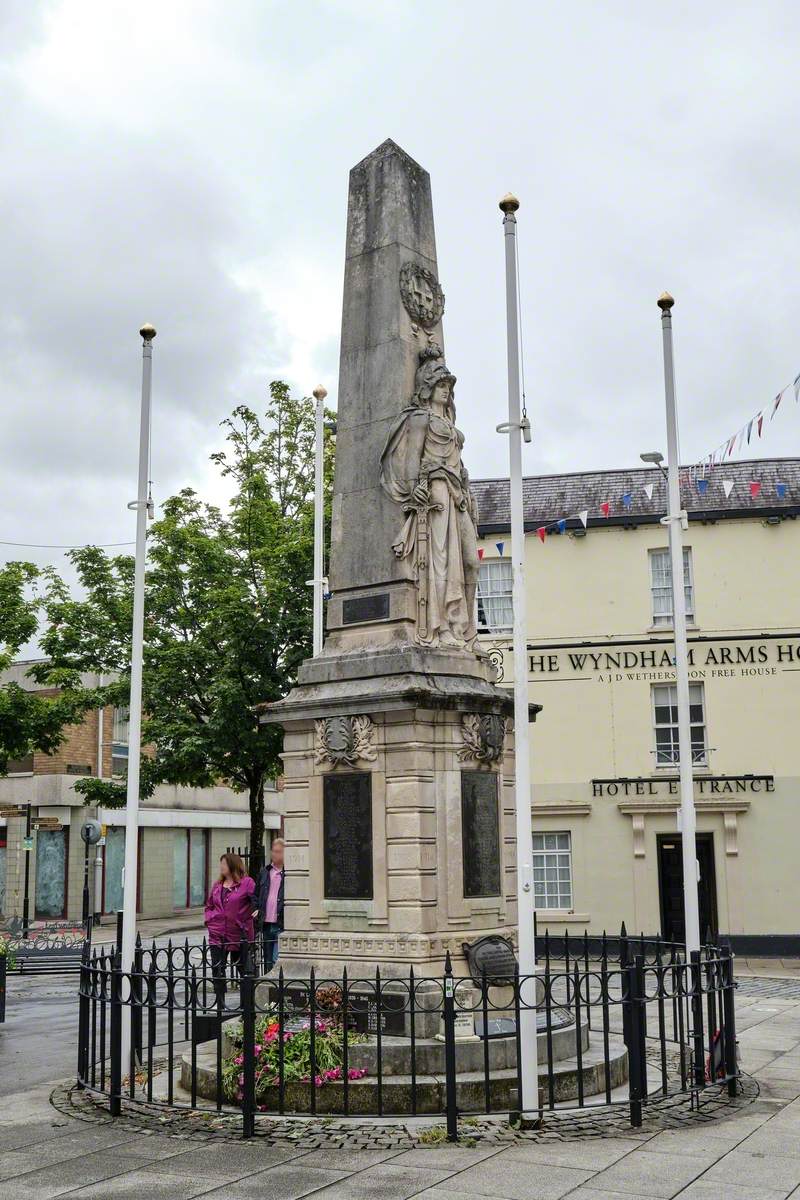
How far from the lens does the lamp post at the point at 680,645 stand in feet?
40.8

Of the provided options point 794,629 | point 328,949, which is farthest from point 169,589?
point 328,949

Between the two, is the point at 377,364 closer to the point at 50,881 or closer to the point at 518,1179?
the point at 518,1179

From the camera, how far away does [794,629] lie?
2567 cm

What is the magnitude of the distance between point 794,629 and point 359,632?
1587cm

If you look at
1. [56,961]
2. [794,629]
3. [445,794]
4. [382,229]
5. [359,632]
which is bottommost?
[56,961]

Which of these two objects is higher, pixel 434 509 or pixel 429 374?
pixel 429 374

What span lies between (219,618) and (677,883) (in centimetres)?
1088

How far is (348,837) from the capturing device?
1152 cm

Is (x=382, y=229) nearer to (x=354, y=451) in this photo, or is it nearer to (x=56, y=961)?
(x=354, y=451)

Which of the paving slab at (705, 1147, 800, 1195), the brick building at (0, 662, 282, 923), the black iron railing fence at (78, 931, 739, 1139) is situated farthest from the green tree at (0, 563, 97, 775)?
the paving slab at (705, 1147, 800, 1195)

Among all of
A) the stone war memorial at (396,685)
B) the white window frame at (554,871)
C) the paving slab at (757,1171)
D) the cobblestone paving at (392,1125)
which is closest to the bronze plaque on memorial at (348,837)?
the stone war memorial at (396,685)

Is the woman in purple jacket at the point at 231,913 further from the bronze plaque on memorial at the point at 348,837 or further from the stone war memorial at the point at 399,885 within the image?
the bronze plaque on memorial at the point at 348,837

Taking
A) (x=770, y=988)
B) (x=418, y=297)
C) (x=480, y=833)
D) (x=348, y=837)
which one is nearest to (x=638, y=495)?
(x=770, y=988)

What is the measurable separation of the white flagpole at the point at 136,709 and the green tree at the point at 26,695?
45.1ft
